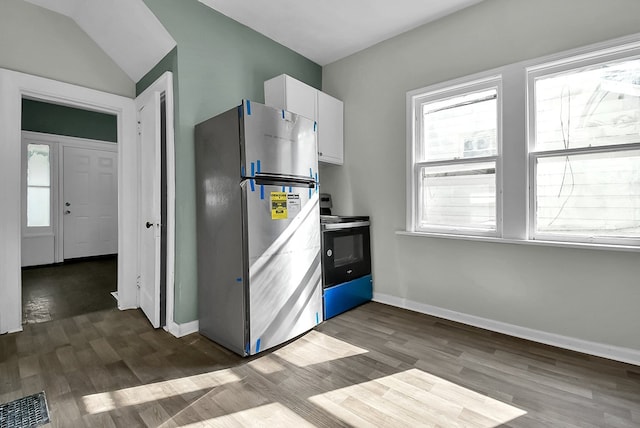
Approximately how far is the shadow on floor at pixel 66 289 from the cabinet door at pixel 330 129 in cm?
275

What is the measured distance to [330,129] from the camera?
131 inches

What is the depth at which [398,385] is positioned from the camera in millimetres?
1789

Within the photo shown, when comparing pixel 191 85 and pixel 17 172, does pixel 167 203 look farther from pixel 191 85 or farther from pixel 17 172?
pixel 17 172

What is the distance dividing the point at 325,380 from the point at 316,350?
15.3 inches

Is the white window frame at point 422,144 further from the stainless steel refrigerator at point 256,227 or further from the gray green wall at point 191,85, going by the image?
the gray green wall at point 191,85

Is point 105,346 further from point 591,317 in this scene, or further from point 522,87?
point 522,87

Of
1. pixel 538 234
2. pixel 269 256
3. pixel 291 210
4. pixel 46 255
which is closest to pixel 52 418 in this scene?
pixel 269 256

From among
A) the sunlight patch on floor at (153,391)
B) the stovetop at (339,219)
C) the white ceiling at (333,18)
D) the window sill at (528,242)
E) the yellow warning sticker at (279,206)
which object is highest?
the white ceiling at (333,18)

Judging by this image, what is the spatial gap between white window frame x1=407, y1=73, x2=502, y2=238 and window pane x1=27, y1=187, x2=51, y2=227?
5.76 m

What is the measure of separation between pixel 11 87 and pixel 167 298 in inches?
81.9

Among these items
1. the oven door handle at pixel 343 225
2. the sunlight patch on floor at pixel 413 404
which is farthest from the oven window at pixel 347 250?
the sunlight patch on floor at pixel 413 404

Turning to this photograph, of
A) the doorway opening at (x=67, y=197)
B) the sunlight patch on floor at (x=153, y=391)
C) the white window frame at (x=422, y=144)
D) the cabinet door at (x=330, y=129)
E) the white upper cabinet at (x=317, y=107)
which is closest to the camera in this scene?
the sunlight patch on floor at (x=153, y=391)

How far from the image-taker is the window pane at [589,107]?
205 cm

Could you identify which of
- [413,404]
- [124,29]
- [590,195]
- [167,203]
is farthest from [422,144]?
[124,29]
